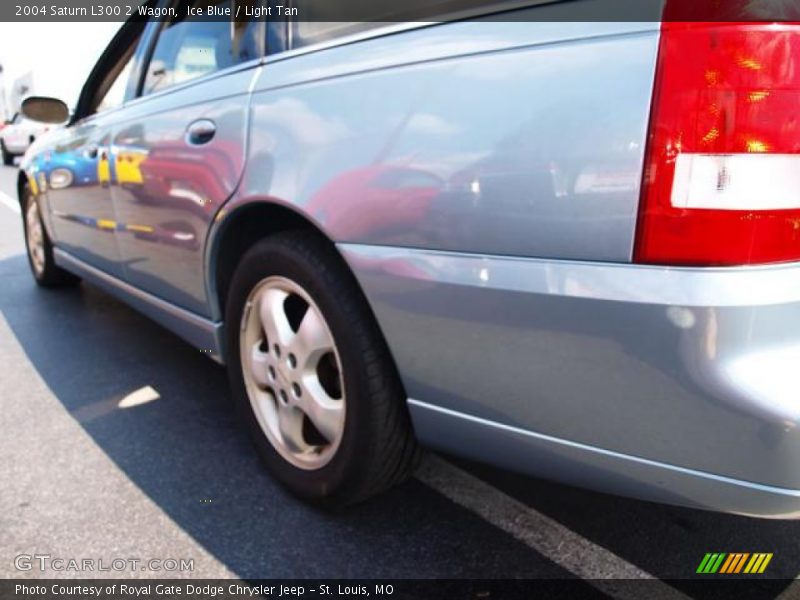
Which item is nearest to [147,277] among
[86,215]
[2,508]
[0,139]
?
[86,215]

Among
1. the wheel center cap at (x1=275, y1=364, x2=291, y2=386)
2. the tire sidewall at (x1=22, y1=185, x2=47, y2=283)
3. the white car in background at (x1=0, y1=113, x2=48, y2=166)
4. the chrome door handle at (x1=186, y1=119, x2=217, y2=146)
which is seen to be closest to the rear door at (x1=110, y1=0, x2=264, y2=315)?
the chrome door handle at (x1=186, y1=119, x2=217, y2=146)

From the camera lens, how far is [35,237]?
14.3 ft

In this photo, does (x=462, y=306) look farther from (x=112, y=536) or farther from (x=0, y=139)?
(x=0, y=139)

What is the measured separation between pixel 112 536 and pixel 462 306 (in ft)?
3.87

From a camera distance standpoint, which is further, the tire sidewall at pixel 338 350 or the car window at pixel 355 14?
the tire sidewall at pixel 338 350

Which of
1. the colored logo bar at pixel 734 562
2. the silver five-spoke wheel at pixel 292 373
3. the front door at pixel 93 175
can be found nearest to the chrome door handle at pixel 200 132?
the silver five-spoke wheel at pixel 292 373

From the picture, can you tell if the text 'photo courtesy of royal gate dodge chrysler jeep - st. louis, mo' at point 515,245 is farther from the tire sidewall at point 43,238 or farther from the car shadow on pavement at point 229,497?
the tire sidewall at point 43,238

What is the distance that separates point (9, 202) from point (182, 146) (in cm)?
893

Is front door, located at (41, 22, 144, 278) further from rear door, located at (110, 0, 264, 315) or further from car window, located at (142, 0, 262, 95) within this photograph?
car window, located at (142, 0, 262, 95)

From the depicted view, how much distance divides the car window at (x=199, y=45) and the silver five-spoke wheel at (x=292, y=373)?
0.73 metres

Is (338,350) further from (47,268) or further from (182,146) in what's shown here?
(47,268)

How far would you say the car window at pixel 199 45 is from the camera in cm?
201

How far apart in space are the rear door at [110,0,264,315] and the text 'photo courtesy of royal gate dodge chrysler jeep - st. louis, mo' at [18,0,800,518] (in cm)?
2

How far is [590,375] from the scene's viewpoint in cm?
119
